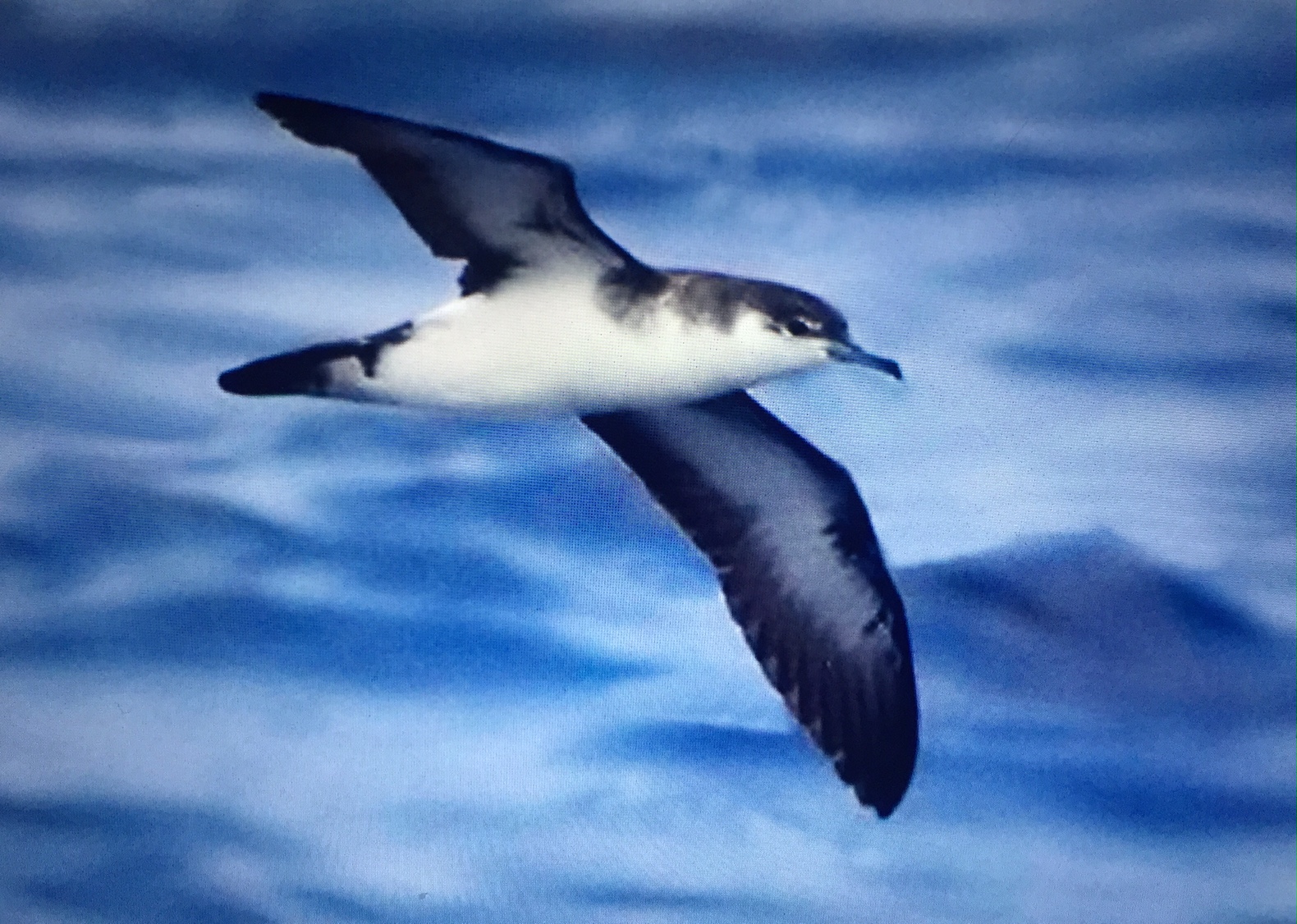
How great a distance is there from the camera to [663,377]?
72.6 inches

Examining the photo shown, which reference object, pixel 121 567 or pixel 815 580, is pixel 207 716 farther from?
pixel 815 580

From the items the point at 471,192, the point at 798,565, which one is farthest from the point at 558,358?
the point at 798,565

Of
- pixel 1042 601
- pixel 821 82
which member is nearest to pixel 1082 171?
pixel 821 82

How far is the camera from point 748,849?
6.17ft

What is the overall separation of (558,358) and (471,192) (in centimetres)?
16

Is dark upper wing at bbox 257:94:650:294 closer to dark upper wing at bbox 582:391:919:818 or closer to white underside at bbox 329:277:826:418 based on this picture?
white underside at bbox 329:277:826:418

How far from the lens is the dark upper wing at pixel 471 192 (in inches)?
71.0

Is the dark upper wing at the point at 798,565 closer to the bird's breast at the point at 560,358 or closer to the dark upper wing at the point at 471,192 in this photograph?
the bird's breast at the point at 560,358

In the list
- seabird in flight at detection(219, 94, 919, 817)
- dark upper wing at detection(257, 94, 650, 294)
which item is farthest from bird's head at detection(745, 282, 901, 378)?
dark upper wing at detection(257, 94, 650, 294)

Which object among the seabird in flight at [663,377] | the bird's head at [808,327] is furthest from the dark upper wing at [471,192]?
the bird's head at [808,327]

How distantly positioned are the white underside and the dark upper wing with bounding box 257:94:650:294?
31 millimetres

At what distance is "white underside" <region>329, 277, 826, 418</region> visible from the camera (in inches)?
71.8

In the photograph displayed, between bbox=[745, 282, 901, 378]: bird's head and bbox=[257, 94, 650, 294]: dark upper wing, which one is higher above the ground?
bbox=[257, 94, 650, 294]: dark upper wing

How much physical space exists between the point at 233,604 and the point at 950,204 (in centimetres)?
74
